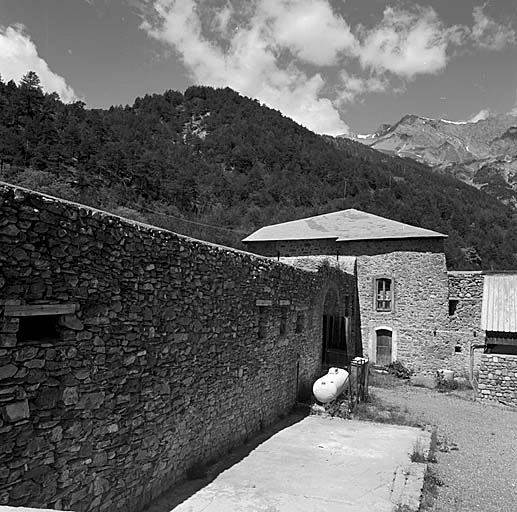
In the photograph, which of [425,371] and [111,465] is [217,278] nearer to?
[111,465]

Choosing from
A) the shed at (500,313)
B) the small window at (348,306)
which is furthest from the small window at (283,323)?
the shed at (500,313)

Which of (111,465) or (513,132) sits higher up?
(513,132)

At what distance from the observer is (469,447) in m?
9.05

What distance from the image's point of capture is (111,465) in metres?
4.57

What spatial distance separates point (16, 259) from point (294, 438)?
21.7 feet

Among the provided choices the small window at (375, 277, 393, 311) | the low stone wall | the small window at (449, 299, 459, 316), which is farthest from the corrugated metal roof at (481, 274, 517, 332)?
the small window at (375, 277, 393, 311)

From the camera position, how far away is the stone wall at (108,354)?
354 cm

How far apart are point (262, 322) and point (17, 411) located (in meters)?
5.52

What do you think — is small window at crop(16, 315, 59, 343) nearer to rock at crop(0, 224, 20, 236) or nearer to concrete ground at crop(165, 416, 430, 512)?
rock at crop(0, 224, 20, 236)

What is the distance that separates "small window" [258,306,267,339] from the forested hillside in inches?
647

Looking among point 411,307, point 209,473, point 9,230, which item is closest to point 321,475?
point 209,473

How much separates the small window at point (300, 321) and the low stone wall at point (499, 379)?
6242 millimetres

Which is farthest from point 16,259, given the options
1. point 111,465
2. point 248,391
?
point 248,391

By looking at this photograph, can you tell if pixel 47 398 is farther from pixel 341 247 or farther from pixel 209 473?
pixel 341 247
